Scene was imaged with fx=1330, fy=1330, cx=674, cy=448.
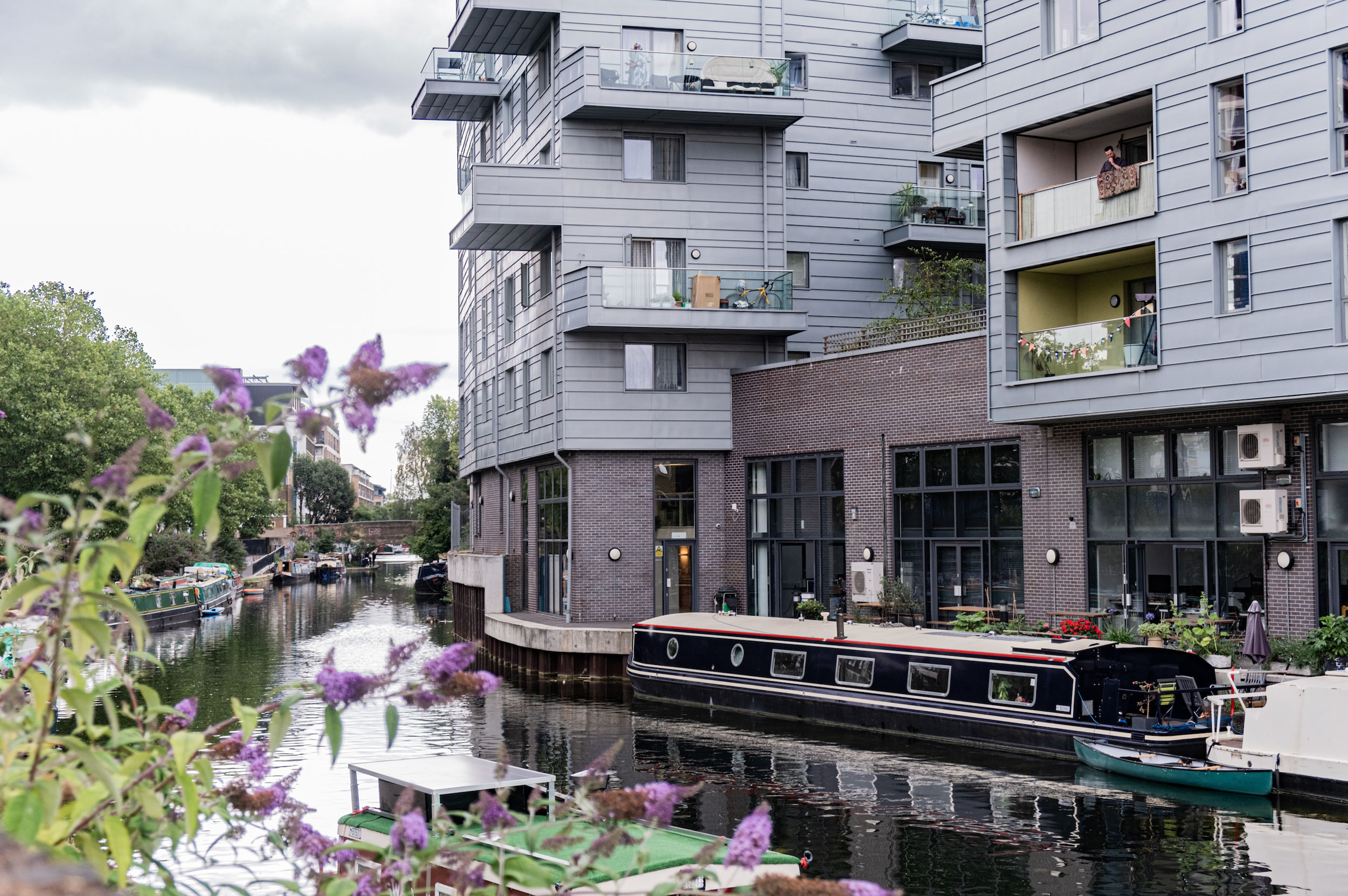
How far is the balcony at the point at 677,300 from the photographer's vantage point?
32.9m

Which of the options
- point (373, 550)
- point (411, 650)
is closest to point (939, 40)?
point (411, 650)

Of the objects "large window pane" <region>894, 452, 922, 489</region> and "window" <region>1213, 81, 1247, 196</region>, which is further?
"large window pane" <region>894, 452, 922, 489</region>

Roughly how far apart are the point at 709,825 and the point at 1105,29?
54.2 feet

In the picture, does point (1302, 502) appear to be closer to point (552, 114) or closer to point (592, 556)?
point (592, 556)

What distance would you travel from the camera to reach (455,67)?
4156 cm

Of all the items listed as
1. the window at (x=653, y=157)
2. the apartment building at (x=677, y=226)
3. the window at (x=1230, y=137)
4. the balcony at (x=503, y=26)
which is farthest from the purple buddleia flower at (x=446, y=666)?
the balcony at (x=503, y=26)

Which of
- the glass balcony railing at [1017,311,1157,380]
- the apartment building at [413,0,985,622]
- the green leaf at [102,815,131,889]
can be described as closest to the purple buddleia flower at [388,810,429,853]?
the green leaf at [102,815,131,889]

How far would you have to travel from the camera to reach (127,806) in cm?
330

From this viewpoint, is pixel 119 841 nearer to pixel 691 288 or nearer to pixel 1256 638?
pixel 1256 638

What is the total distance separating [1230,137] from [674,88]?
593 inches

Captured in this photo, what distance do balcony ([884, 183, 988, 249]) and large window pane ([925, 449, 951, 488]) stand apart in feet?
33.9

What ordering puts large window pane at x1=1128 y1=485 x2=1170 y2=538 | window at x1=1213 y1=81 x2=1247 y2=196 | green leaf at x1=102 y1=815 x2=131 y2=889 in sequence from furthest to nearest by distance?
1. large window pane at x1=1128 y1=485 x2=1170 y2=538
2. window at x1=1213 y1=81 x2=1247 y2=196
3. green leaf at x1=102 y1=815 x2=131 y2=889

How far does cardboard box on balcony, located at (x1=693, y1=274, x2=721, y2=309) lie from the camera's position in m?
33.3

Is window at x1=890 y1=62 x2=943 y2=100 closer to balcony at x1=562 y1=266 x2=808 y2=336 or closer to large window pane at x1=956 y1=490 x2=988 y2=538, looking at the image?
balcony at x1=562 y1=266 x2=808 y2=336
